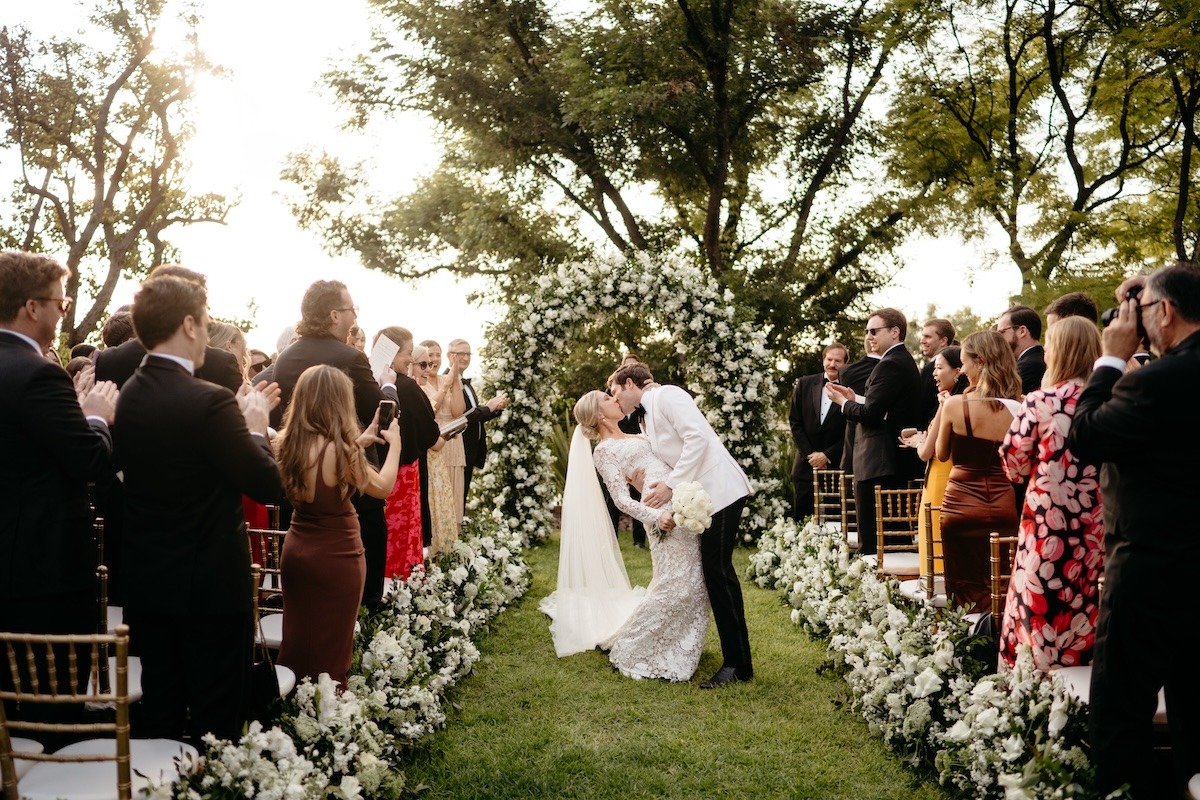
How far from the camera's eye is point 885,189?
768 inches

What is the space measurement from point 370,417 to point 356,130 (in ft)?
52.4

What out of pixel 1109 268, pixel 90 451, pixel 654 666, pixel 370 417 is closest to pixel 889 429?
pixel 654 666

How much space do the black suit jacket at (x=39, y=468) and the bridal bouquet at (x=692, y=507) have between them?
3544 millimetres

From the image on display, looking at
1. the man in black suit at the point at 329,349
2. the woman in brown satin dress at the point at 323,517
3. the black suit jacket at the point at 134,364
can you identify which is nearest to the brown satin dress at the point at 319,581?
the woman in brown satin dress at the point at 323,517

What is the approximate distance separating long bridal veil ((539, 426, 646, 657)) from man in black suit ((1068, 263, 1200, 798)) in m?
4.63

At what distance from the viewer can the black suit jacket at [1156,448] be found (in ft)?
9.86

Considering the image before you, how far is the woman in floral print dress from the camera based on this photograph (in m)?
3.95

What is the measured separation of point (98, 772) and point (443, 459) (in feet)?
20.0

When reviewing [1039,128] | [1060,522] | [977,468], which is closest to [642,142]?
[1039,128]

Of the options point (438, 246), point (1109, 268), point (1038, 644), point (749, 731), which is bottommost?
point (749, 731)

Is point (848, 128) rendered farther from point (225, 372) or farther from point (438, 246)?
point (225, 372)

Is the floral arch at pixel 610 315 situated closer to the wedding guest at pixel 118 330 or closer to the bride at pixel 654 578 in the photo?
the bride at pixel 654 578

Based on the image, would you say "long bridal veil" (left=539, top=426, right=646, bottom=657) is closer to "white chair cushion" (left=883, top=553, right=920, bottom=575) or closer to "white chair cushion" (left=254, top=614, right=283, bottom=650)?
"white chair cushion" (left=883, top=553, right=920, bottom=575)

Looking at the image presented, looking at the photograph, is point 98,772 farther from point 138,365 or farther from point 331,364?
point 331,364
